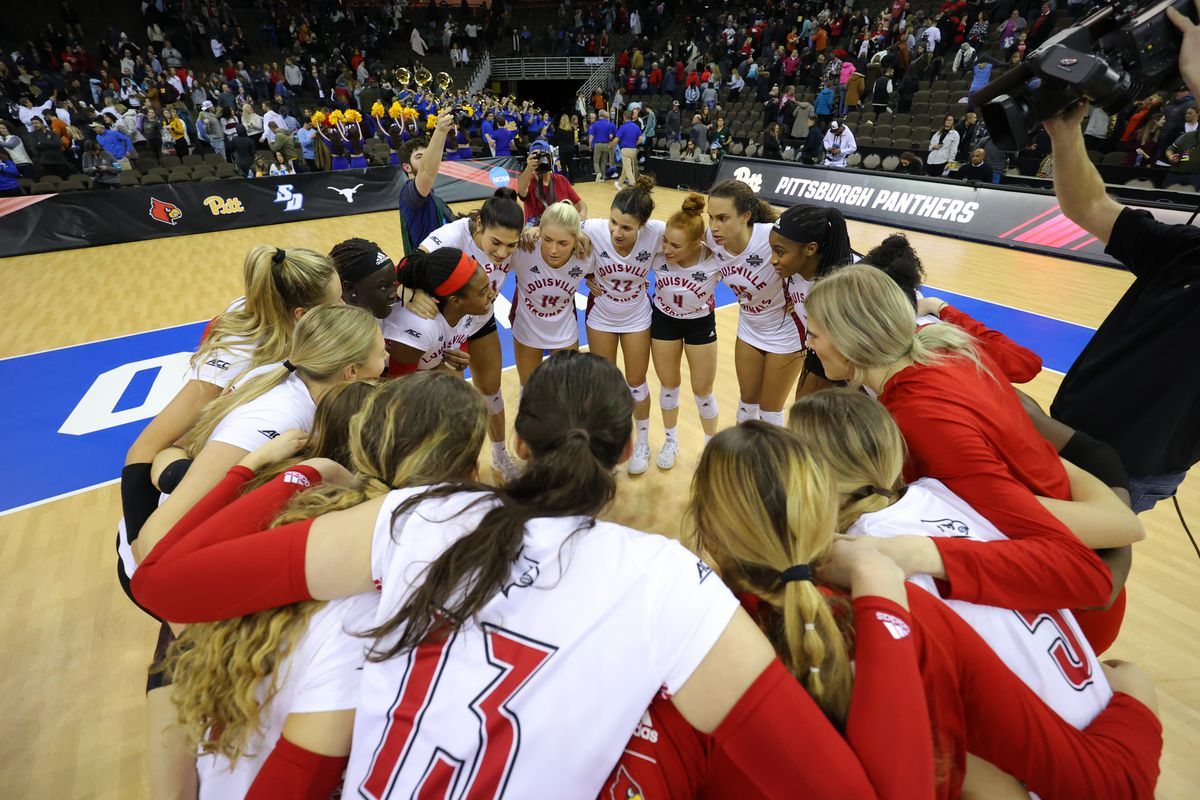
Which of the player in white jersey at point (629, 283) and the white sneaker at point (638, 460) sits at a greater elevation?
the player in white jersey at point (629, 283)

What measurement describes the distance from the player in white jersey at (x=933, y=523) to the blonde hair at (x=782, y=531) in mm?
253

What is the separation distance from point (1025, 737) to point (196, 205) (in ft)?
43.4

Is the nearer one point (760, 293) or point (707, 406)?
point (760, 293)

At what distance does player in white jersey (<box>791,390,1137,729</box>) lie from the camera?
123cm

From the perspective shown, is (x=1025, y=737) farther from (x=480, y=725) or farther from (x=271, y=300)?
(x=271, y=300)

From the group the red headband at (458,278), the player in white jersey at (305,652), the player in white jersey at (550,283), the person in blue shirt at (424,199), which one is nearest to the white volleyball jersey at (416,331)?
the red headband at (458,278)

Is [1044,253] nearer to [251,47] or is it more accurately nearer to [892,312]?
[892,312]

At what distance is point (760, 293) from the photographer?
346 centimetres

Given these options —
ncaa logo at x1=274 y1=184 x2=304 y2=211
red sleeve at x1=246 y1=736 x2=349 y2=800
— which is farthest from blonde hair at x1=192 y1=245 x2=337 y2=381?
ncaa logo at x1=274 y1=184 x2=304 y2=211

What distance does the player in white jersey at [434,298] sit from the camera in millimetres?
2875

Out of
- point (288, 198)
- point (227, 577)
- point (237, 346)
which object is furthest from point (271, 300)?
point (288, 198)

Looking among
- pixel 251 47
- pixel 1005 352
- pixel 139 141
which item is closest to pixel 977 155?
pixel 1005 352

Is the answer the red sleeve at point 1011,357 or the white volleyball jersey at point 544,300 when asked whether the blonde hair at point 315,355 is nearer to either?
the white volleyball jersey at point 544,300

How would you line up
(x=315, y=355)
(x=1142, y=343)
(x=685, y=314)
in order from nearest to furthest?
(x=1142, y=343), (x=315, y=355), (x=685, y=314)
